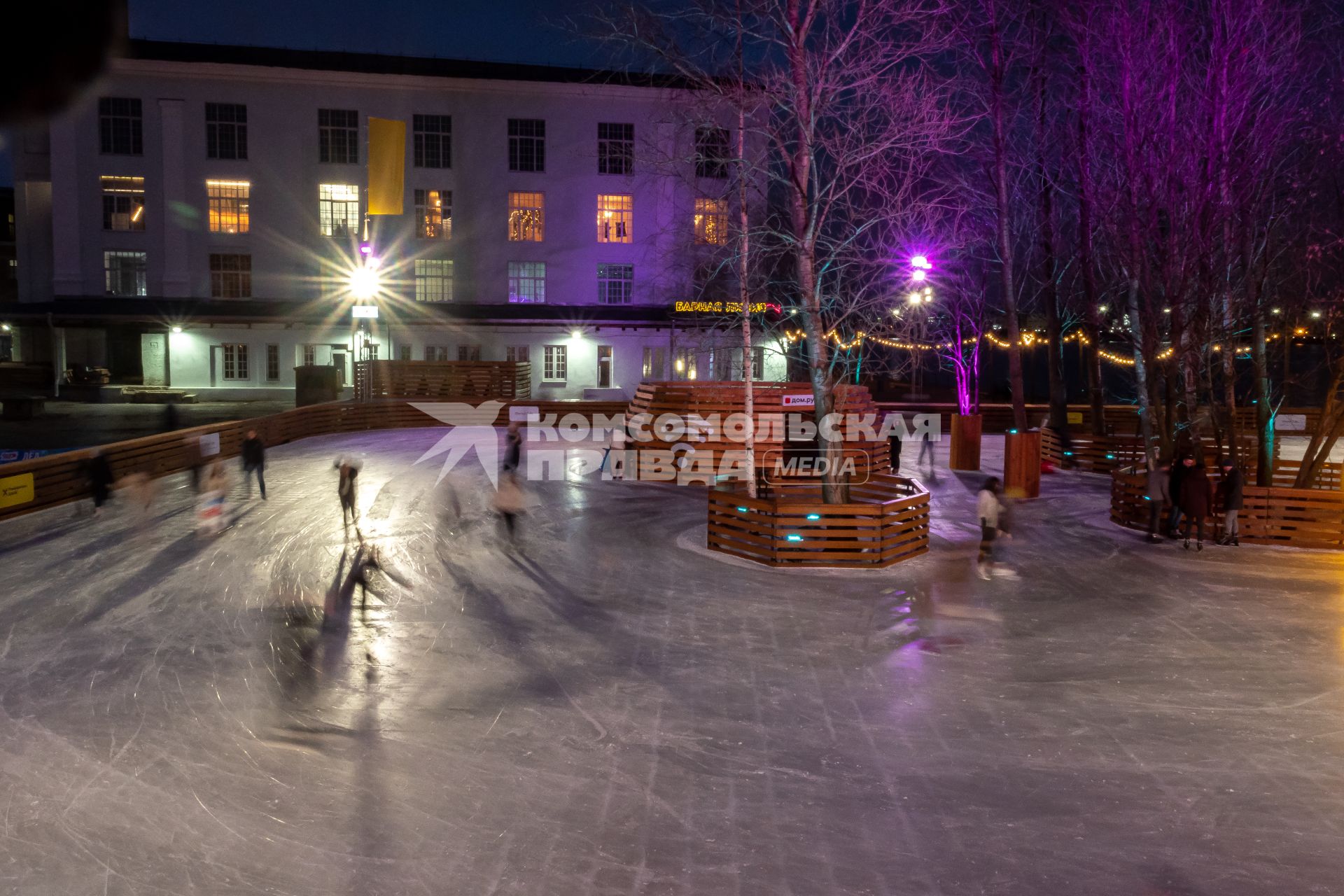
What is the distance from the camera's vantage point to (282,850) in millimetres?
6746

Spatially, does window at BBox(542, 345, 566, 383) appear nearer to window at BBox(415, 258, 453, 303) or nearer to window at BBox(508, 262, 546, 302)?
window at BBox(508, 262, 546, 302)

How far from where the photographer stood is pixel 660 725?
29.6ft

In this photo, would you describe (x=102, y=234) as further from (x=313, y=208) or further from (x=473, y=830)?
(x=473, y=830)

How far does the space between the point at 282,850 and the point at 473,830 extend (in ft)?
4.13

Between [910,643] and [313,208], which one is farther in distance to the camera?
[313,208]

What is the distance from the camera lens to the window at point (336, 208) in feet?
158

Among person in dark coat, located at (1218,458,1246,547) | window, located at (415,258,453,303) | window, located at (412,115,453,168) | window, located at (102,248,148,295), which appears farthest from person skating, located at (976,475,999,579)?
window, located at (102,248,148,295)

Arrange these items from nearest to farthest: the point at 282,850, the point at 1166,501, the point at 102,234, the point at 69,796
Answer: the point at 282,850
the point at 69,796
the point at 1166,501
the point at 102,234

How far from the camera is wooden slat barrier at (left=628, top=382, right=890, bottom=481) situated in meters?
25.2

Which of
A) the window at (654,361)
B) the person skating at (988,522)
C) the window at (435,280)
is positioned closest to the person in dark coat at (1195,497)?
the person skating at (988,522)

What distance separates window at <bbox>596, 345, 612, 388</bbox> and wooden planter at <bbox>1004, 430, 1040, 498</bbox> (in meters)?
27.9

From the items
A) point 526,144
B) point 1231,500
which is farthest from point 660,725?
point 526,144

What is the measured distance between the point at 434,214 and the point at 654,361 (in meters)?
12.8

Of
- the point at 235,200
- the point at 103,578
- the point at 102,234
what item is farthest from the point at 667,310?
the point at 103,578
